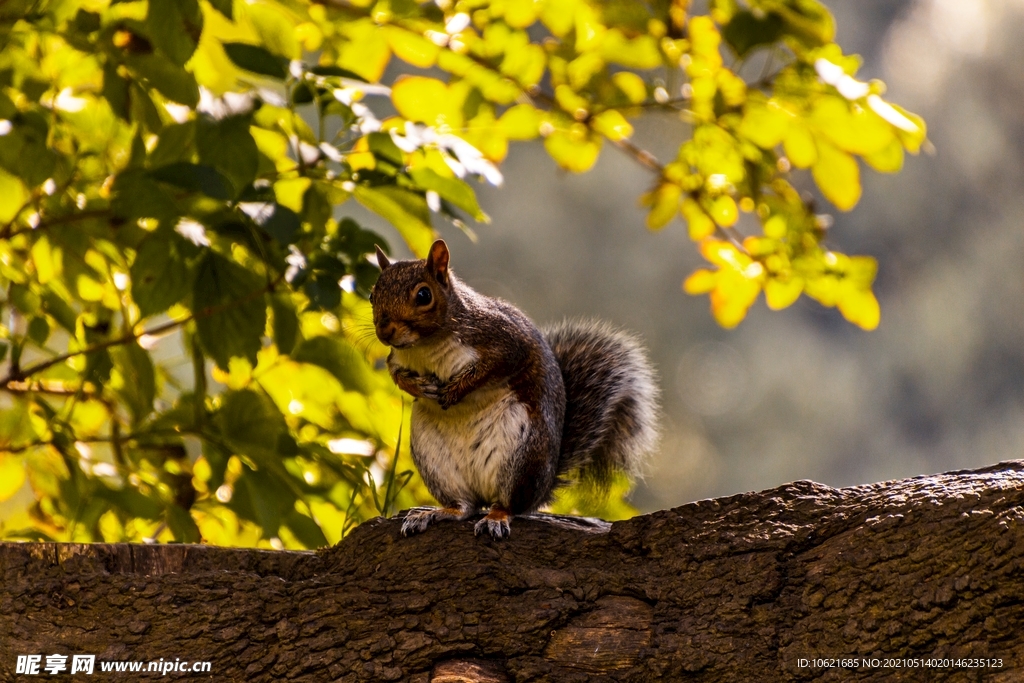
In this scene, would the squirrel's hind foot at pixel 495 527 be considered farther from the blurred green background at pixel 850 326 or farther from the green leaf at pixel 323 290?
the blurred green background at pixel 850 326

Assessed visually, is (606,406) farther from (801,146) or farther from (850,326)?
(850,326)

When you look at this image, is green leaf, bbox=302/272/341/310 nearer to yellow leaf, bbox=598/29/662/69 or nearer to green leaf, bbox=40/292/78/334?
green leaf, bbox=40/292/78/334

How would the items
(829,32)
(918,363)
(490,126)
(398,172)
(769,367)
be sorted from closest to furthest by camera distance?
1. (398,172)
2. (829,32)
3. (490,126)
4. (918,363)
5. (769,367)

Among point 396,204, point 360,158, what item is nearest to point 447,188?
point 396,204

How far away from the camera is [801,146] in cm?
161

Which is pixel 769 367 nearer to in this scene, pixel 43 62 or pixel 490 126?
pixel 490 126

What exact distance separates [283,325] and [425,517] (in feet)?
1.25

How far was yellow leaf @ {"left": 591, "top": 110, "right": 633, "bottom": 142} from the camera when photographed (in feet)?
5.92

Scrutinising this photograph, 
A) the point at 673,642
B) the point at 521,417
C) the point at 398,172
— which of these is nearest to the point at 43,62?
the point at 398,172

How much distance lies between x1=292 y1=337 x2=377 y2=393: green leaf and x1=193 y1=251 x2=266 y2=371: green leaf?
4.3 inches

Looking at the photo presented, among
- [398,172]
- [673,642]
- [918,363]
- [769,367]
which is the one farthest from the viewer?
[769,367]

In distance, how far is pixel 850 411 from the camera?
4.20 meters

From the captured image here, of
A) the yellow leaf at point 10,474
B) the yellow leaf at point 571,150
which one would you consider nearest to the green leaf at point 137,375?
the yellow leaf at point 10,474

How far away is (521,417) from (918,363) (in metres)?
3.38
